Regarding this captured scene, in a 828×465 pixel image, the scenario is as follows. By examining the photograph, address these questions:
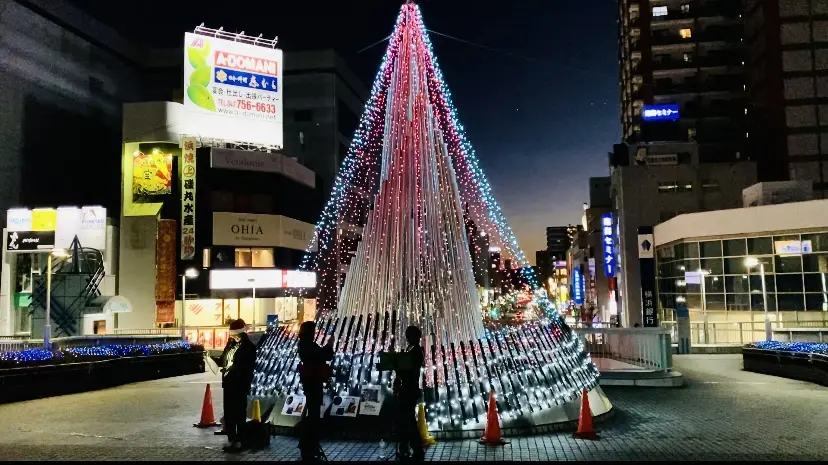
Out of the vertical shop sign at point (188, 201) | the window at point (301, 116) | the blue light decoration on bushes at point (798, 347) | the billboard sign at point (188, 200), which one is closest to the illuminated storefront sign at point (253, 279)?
the vertical shop sign at point (188, 201)

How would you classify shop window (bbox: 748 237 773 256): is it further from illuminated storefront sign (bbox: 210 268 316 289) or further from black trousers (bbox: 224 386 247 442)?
black trousers (bbox: 224 386 247 442)

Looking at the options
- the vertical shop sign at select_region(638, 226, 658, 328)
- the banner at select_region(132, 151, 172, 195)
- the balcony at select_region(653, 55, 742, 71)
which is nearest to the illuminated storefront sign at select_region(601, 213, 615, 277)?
the vertical shop sign at select_region(638, 226, 658, 328)

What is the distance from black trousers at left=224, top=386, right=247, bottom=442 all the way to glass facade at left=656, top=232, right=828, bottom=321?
94.8 ft

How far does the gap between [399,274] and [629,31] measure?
72.9 meters

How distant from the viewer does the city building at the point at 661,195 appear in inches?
2258

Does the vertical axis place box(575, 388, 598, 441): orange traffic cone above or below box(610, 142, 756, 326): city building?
below

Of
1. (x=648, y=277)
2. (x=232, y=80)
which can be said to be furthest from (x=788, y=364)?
(x=232, y=80)

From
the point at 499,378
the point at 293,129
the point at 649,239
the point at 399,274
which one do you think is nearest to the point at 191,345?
the point at 399,274

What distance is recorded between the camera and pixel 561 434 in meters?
11.2

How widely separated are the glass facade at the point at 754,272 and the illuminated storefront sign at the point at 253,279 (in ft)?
81.2

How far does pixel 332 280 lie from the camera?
187 feet

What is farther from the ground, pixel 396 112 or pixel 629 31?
pixel 629 31

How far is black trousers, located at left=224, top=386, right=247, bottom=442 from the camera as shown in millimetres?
10117

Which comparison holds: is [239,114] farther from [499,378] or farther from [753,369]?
[499,378]
